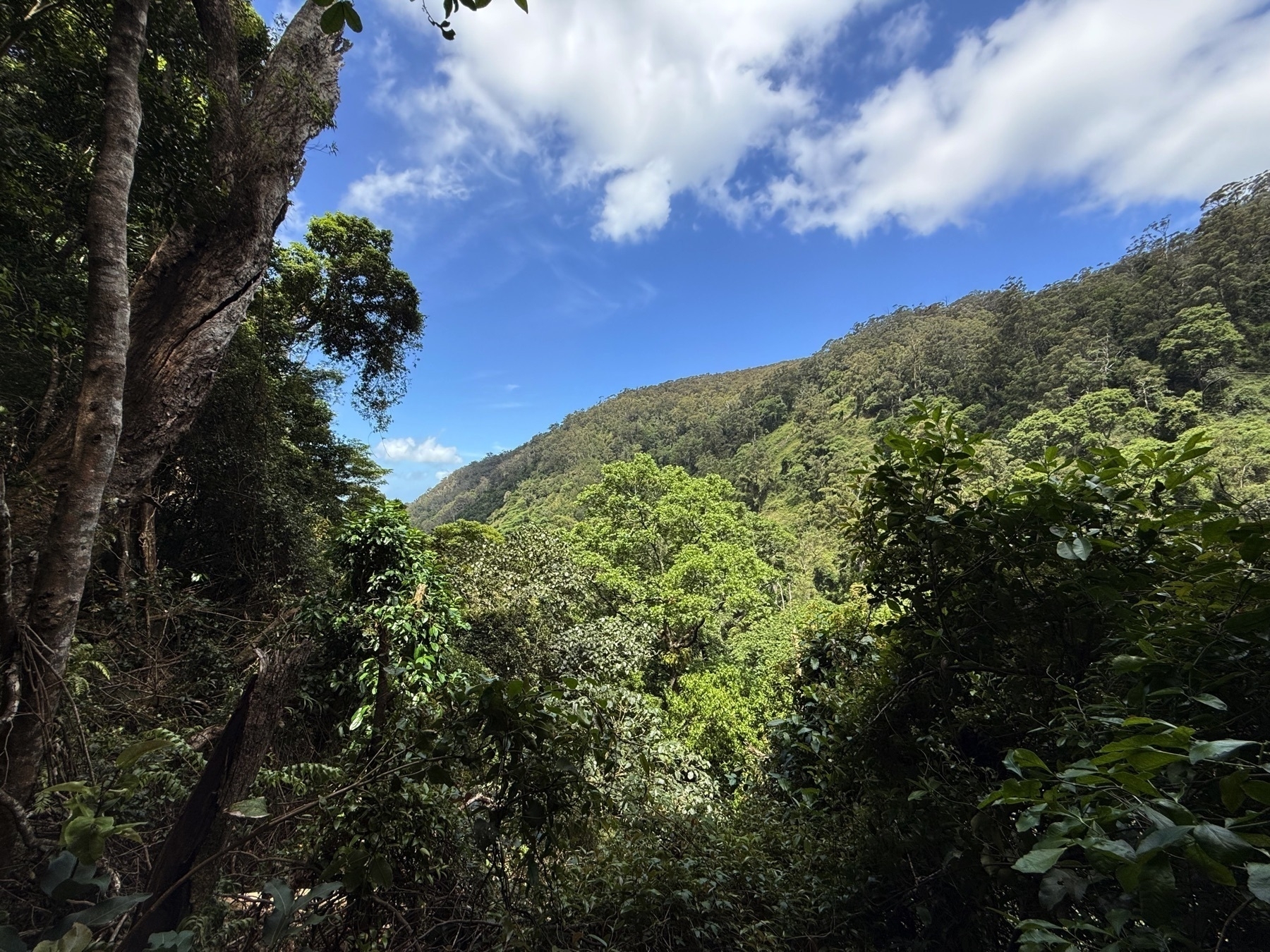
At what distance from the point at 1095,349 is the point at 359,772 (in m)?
53.9

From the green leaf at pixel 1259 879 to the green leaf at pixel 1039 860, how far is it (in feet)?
0.52

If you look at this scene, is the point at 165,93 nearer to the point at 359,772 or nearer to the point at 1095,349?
the point at 359,772

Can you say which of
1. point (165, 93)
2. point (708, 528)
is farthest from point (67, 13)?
point (708, 528)

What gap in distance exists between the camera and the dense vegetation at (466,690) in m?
1.03

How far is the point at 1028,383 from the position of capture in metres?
43.3

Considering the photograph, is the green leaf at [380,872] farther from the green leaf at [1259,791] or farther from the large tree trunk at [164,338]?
the green leaf at [1259,791]

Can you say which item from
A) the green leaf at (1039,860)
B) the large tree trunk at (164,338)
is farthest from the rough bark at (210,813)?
the green leaf at (1039,860)

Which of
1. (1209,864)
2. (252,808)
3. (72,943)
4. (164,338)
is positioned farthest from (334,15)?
(164,338)

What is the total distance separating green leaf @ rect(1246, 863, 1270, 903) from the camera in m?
0.53

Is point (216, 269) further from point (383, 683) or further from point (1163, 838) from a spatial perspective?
point (1163, 838)

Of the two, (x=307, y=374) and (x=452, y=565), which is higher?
(x=307, y=374)

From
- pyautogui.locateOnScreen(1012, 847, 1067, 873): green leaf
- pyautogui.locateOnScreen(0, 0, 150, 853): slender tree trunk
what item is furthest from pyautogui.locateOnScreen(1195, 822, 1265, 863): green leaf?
pyautogui.locateOnScreen(0, 0, 150, 853): slender tree trunk

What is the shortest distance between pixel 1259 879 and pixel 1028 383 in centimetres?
5474

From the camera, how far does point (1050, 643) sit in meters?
1.77
